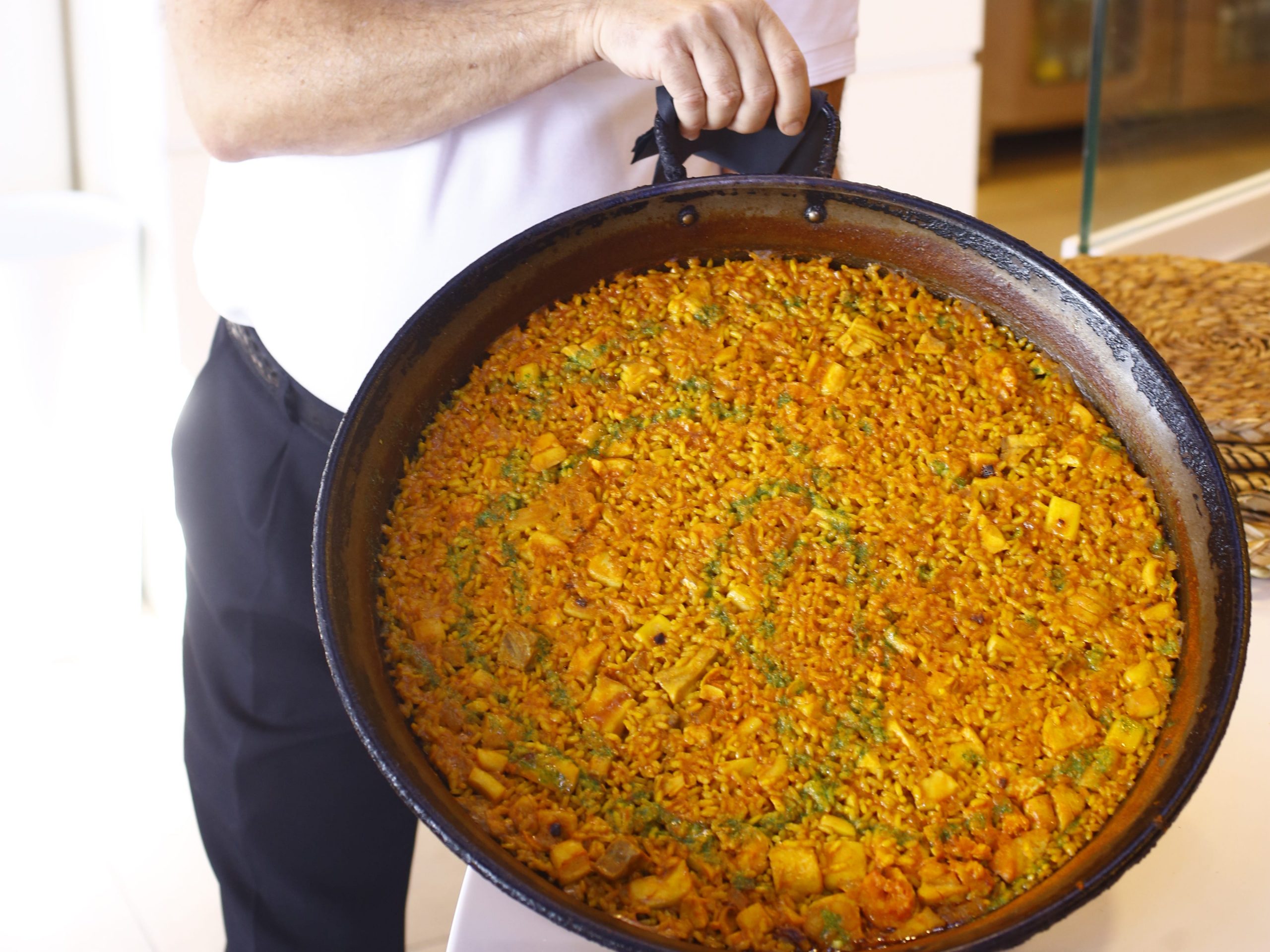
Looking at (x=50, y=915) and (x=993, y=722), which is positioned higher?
(x=993, y=722)

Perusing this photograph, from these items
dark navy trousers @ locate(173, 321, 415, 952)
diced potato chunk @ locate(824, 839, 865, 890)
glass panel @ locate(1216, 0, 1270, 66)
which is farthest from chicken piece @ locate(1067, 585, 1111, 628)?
glass panel @ locate(1216, 0, 1270, 66)

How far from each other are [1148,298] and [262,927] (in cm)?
129

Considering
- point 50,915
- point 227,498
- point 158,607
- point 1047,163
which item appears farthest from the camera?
point 1047,163

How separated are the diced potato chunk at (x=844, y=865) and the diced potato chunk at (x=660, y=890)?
0.09 m

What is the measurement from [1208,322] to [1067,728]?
836mm

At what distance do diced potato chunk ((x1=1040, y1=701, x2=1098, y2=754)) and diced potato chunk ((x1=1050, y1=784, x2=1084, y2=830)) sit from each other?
0.03 meters

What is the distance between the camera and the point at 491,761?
728mm

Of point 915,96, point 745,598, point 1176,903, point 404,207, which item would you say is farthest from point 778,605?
point 915,96

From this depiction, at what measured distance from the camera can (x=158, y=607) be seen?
106 inches

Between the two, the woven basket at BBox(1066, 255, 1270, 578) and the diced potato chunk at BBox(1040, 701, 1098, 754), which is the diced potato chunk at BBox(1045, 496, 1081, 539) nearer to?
the diced potato chunk at BBox(1040, 701, 1098, 754)

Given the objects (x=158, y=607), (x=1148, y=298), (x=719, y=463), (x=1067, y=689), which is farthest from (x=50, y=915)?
(x=1148, y=298)

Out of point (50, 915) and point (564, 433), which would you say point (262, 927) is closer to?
point (564, 433)

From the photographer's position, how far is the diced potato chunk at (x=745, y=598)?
79cm

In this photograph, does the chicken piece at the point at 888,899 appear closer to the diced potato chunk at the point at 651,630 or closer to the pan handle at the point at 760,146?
the diced potato chunk at the point at 651,630
